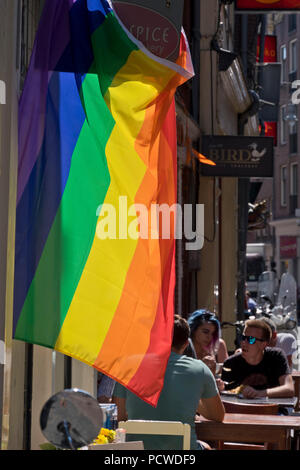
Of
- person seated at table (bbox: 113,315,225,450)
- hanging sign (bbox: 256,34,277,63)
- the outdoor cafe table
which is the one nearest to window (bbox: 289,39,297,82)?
hanging sign (bbox: 256,34,277,63)

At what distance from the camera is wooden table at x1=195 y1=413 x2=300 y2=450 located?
593cm

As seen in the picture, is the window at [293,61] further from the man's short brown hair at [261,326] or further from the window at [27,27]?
the window at [27,27]

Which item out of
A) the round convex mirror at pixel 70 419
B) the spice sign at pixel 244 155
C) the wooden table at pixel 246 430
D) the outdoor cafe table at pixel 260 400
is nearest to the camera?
the round convex mirror at pixel 70 419

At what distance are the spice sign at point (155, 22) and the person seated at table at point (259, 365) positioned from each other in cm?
316

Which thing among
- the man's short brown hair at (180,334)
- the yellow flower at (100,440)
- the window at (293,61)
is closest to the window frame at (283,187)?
the window at (293,61)

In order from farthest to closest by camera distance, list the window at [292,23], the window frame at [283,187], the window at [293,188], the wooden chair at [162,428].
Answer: the window frame at [283,187] < the window at [292,23] < the window at [293,188] < the wooden chair at [162,428]

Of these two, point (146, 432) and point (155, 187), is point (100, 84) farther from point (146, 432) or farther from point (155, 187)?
point (146, 432)

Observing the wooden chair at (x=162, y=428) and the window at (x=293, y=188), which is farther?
the window at (x=293, y=188)

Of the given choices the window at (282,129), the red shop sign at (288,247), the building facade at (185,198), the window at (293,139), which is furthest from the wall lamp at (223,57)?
the window at (282,129)

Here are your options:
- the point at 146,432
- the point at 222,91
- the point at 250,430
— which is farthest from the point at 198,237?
the point at 146,432

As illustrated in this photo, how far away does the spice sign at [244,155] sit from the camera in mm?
13586

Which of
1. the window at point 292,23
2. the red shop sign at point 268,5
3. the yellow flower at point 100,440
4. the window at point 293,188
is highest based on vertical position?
the window at point 292,23

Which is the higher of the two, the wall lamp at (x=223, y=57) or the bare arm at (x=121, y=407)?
the wall lamp at (x=223, y=57)

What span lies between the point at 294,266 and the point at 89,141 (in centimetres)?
5200
